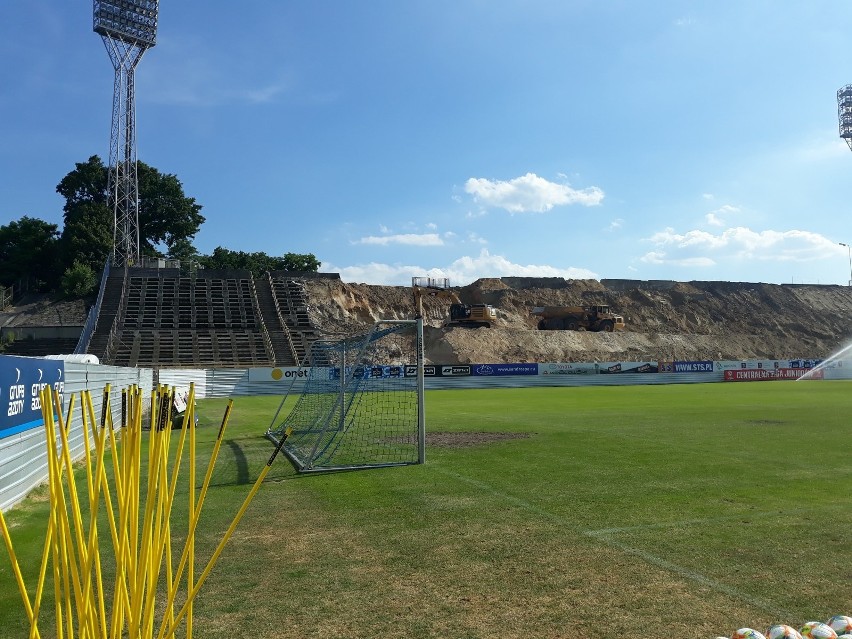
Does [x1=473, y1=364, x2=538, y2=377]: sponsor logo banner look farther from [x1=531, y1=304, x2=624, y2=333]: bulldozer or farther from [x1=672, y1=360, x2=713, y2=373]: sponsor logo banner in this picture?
[x1=531, y1=304, x2=624, y2=333]: bulldozer

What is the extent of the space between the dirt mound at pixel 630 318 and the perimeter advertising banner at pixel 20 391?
152 ft

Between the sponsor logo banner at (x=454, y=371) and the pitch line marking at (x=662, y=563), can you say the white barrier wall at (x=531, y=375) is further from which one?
the pitch line marking at (x=662, y=563)

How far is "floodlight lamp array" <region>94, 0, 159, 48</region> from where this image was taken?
5422 cm

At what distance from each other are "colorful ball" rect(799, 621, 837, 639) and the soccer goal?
731 centimetres

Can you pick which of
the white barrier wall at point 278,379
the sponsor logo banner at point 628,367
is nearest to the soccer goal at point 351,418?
the white barrier wall at point 278,379

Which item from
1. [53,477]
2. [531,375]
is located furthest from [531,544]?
[531,375]

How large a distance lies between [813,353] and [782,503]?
76.4 m

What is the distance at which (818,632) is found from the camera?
12.8 feet

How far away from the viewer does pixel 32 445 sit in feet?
31.7

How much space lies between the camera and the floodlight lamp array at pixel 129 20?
54.2 m

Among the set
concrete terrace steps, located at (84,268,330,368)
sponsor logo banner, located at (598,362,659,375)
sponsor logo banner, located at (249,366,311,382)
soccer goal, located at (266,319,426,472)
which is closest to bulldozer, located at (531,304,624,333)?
sponsor logo banner, located at (598,362,659,375)

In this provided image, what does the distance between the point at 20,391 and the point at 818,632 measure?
9.19m

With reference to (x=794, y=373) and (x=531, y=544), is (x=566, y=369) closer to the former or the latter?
(x=794, y=373)

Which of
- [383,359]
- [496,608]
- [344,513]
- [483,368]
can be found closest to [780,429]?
[344,513]
